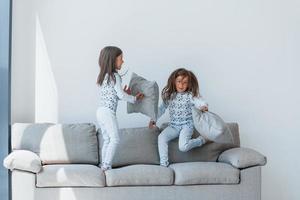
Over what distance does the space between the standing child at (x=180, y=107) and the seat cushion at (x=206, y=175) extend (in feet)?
1.27

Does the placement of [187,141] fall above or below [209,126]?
below

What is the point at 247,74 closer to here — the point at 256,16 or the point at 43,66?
the point at 256,16

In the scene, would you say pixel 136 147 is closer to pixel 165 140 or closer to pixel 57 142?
pixel 165 140

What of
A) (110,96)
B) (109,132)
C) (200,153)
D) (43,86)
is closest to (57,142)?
(109,132)

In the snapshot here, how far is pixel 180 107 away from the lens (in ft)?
18.0

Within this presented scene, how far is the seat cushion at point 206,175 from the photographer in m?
4.95

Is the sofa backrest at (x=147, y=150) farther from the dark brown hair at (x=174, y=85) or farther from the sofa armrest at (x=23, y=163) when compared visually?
the sofa armrest at (x=23, y=163)

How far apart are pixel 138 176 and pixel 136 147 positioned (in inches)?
23.0

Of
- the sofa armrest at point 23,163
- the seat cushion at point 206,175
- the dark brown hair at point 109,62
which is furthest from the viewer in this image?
the dark brown hair at point 109,62

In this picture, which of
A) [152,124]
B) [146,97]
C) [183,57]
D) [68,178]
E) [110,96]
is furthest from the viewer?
[183,57]

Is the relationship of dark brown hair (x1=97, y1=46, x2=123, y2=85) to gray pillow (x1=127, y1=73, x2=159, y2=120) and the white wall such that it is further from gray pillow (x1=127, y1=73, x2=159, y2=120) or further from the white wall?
the white wall

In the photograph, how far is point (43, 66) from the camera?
5918mm

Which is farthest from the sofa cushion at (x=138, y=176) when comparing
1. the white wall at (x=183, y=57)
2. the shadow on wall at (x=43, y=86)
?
the shadow on wall at (x=43, y=86)

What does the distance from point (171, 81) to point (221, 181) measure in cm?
111
